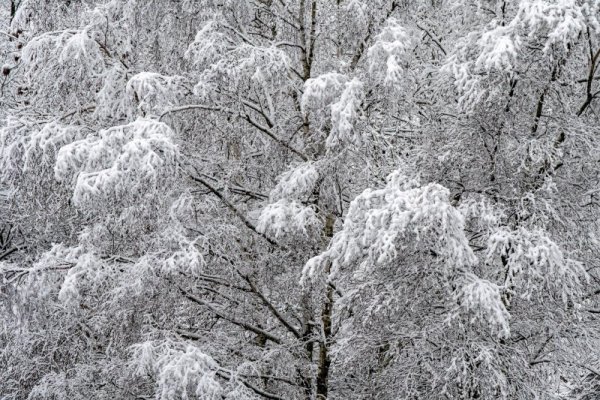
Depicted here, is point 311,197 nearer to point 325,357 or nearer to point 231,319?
point 231,319

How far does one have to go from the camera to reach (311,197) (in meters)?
5.78

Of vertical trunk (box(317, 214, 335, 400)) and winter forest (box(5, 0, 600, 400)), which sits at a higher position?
winter forest (box(5, 0, 600, 400))

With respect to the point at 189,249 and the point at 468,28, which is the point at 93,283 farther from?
the point at 468,28

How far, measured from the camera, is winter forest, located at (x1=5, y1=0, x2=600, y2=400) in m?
4.59

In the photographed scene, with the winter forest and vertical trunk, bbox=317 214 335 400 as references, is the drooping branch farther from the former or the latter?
vertical trunk, bbox=317 214 335 400

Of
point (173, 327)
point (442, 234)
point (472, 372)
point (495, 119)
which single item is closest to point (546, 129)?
point (495, 119)

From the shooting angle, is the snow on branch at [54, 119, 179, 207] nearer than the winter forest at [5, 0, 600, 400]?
No

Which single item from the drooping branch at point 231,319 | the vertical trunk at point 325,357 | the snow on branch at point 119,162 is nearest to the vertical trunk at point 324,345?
the vertical trunk at point 325,357

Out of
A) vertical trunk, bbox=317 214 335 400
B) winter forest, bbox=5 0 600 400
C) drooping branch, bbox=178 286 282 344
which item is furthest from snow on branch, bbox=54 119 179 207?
vertical trunk, bbox=317 214 335 400

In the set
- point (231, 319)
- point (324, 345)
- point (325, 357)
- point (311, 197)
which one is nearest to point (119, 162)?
point (311, 197)

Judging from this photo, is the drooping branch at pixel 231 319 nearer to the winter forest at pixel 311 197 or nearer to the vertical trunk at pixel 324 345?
the winter forest at pixel 311 197

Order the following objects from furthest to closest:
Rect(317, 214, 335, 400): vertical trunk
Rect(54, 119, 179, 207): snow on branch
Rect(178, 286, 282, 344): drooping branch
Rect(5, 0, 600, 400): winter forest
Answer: Rect(317, 214, 335, 400): vertical trunk
Rect(178, 286, 282, 344): drooping branch
Rect(54, 119, 179, 207): snow on branch
Rect(5, 0, 600, 400): winter forest

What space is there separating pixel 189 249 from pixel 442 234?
2181mm

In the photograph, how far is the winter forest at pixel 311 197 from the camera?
15.1ft
